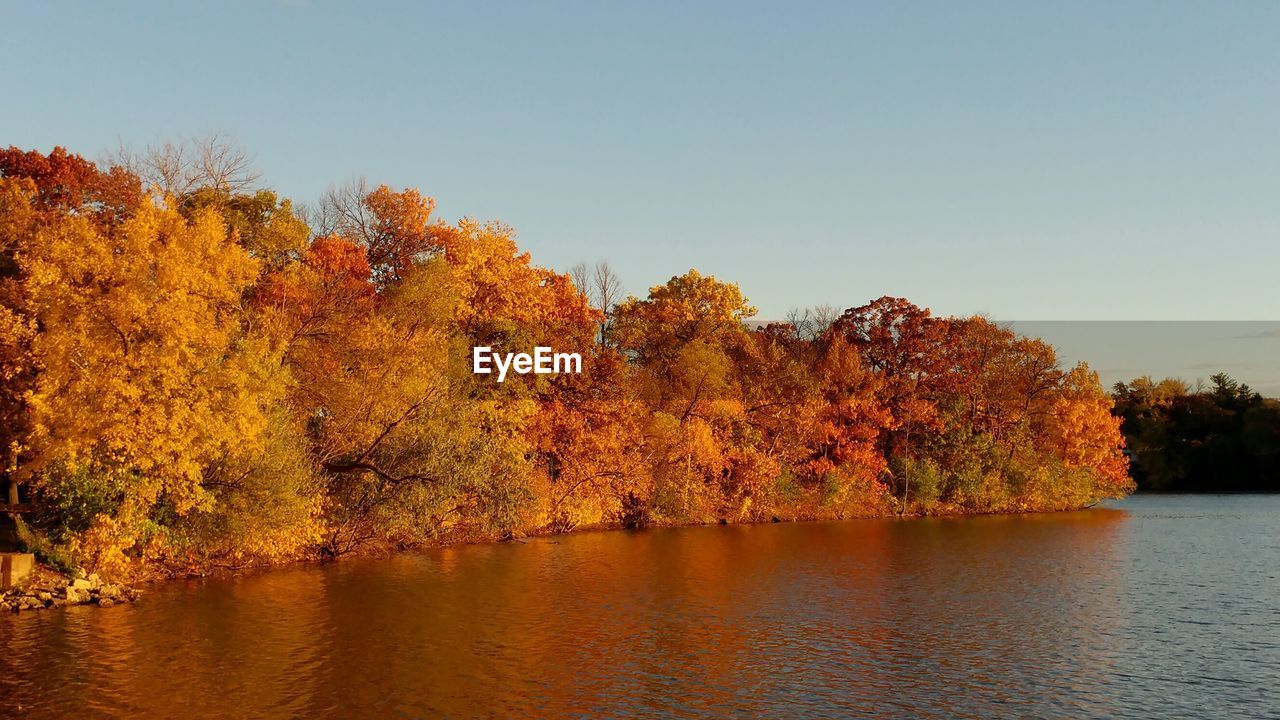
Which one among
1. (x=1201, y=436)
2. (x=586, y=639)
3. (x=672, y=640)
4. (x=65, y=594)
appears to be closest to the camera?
(x=586, y=639)

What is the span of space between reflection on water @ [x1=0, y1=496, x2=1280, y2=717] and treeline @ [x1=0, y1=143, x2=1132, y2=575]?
3844mm

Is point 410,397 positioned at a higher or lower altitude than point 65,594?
higher

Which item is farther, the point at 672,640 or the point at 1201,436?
the point at 1201,436

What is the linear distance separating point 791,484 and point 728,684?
2281 inches

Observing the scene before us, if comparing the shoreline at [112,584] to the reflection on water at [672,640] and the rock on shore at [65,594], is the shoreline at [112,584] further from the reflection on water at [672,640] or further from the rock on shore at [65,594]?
the reflection on water at [672,640]

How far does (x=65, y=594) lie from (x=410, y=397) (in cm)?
2109

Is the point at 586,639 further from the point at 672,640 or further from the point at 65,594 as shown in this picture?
the point at 65,594

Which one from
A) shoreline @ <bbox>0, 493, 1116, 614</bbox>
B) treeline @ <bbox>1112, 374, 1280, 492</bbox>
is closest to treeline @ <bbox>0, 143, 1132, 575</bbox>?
shoreline @ <bbox>0, 493, 1116, 614</bbox>

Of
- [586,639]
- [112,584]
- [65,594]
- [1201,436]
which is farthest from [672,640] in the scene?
[1201,436]

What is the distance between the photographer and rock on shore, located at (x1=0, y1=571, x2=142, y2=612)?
3744 centimetres

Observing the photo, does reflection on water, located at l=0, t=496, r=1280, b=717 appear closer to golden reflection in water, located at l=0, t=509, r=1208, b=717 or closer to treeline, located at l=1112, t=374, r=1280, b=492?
golden reflection in water, located at l=0, t=509, r=1208, b=717

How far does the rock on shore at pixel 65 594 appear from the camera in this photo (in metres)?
37.4

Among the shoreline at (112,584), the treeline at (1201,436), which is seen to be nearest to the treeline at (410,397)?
the shoreline at (112,584)

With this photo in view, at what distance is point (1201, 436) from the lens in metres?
157
